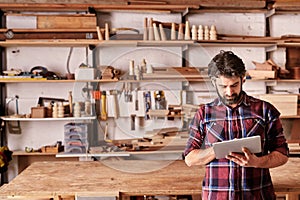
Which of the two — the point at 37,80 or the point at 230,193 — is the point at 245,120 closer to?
the point at 230,193

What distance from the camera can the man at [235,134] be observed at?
177 centimetres

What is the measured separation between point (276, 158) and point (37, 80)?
276 cm

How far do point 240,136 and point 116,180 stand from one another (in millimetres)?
913

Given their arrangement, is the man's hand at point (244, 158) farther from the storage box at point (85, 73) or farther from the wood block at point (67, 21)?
the wood block at point (67, 21)

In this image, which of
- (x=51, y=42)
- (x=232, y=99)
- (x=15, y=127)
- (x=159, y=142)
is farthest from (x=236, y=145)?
(x=15, y=127)

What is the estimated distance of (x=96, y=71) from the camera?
3.97 meters

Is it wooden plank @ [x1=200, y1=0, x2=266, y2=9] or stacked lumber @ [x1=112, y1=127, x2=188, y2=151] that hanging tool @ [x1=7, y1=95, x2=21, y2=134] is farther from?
wooden plank @ [x1=200, y1=0, x2=266, y2=9]

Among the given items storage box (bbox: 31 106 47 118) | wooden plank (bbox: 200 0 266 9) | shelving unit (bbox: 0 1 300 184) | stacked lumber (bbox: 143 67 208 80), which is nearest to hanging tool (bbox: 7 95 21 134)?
shelving unit (bbox: 0 1 300 184)

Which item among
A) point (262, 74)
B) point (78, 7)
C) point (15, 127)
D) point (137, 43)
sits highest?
point (78, 7)

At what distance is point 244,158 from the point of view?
1714 mm

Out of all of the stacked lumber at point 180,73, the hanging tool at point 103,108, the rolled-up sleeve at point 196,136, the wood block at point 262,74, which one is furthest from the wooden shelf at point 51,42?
the rolled-up sleeve at point 196,136

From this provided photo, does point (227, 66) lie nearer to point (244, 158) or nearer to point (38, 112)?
point (244, 158)

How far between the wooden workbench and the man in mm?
394

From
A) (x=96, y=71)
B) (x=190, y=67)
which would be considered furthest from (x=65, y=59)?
(x=190, y=67)
